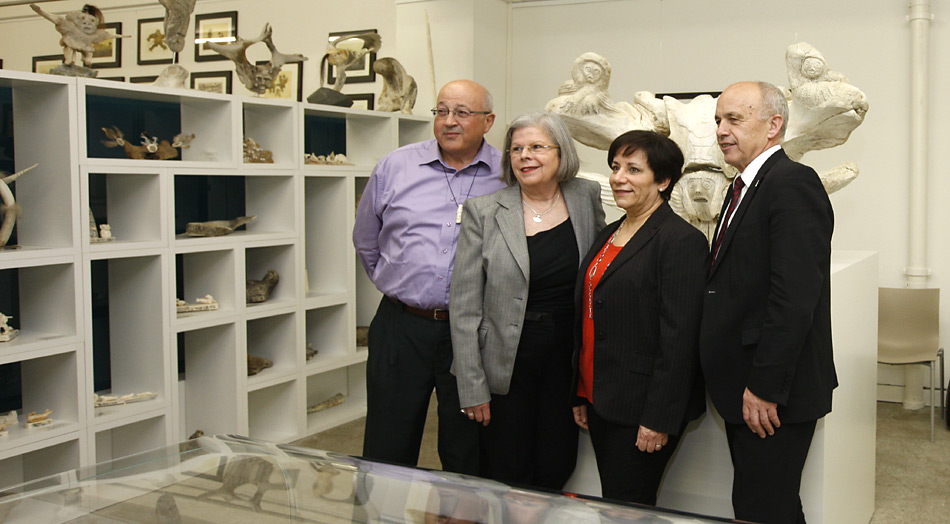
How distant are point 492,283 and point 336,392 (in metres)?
2.89

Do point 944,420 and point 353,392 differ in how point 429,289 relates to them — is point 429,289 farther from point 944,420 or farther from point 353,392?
point 944,420

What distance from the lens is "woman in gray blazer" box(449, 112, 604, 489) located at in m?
2.37

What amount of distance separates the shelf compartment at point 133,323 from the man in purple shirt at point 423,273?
1272 mm

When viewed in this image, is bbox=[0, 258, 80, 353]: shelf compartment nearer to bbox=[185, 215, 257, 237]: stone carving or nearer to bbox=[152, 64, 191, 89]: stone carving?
bbox=[185, 215, 257, 237]: stone carving

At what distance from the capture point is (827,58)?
5273mm

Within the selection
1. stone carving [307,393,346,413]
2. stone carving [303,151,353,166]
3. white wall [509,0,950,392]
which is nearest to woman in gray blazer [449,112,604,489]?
stone carving [303,151,353,166]

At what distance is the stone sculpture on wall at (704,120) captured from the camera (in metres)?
2.93

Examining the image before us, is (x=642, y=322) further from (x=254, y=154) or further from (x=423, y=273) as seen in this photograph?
(x=254, y=154)

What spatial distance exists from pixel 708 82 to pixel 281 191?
9.22 ft

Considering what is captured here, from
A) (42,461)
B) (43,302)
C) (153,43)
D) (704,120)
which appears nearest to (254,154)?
(43,302)

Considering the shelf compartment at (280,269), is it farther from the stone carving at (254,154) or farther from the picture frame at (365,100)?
the picture frame at (365,100)

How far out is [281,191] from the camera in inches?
173

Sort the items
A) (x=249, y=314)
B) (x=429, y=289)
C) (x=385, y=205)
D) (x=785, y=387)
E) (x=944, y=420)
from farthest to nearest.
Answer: (x=944, y=420), (x=249, y=314), (x=385, y=205), (x=429, y=289), (x=785, y=387)

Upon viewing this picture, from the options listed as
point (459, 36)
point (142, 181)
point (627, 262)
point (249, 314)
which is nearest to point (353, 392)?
point (249, 314)
